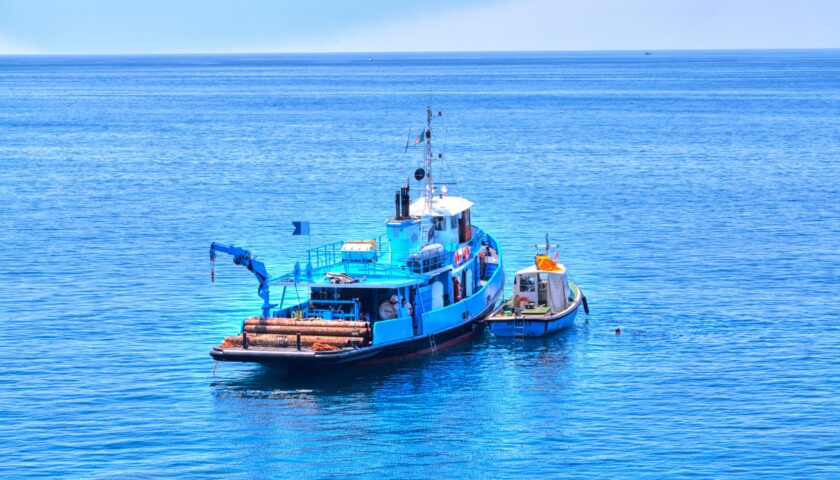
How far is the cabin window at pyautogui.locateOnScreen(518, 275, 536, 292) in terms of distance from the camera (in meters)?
52.3

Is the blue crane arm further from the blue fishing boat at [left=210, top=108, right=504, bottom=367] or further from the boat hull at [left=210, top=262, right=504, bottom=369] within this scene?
the boat hull at [left=210, top=262, right=504, bottom=369]

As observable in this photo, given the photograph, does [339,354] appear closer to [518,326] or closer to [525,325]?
[518,326]

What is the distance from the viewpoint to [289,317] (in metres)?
47.3

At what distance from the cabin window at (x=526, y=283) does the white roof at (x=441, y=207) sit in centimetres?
394

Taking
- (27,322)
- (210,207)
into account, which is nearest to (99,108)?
(210,207)

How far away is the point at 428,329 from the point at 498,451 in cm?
1021

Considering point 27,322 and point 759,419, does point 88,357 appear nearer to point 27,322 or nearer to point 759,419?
point 27,322

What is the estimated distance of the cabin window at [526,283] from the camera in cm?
5231

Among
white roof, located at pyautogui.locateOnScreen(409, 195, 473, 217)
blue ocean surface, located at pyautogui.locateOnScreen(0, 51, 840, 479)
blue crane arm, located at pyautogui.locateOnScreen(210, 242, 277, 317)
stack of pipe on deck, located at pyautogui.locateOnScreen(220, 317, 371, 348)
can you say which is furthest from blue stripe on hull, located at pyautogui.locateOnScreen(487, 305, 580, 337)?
blue crane arm, located at pyautogui.locateOnScreen(210, 242, 277, 317)

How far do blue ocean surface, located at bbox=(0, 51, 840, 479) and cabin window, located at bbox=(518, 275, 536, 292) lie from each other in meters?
2.68

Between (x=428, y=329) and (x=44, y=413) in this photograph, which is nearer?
(x=44, y=413)

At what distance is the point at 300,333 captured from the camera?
4369cm

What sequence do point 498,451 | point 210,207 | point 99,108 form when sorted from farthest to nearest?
point 99,108, point 210,207, point 498,451

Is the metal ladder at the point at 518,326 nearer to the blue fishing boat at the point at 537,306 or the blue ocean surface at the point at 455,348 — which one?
the blue fishing boat at the point at 537,306
